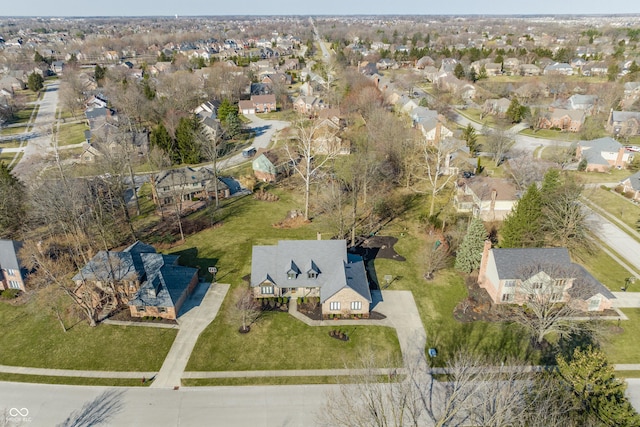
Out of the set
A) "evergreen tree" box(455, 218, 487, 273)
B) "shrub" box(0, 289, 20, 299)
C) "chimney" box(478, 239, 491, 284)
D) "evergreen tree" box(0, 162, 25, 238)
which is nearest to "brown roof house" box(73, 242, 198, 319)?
"shrub" box(0, 289, 20, 299)

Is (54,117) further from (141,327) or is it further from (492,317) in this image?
(492,317)

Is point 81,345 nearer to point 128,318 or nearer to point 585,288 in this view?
point 128,318

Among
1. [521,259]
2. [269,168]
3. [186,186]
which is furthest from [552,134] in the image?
[186,186]

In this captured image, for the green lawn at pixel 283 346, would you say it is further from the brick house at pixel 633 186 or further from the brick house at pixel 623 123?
the brick house at pixel 623 123

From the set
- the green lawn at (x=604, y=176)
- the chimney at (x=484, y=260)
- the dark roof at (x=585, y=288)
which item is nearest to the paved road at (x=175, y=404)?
the chimney at (x=484, y=260)

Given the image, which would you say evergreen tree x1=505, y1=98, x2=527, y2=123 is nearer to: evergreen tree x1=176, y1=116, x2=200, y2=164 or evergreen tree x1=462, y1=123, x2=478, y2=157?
evergreen tree x1=462, y1=123, x2=478, y2=157

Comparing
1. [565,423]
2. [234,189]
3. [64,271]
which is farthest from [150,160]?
[565,423]
